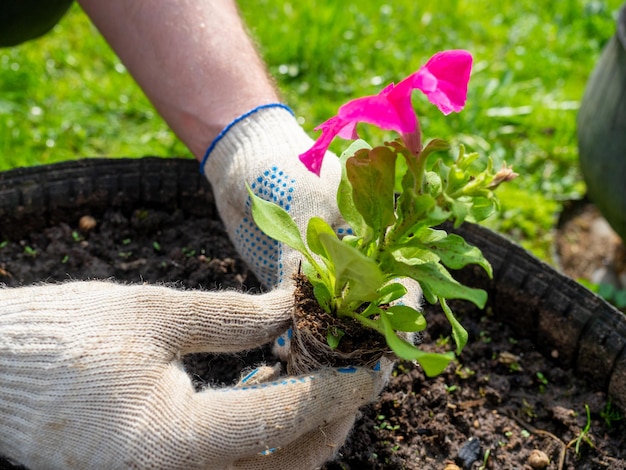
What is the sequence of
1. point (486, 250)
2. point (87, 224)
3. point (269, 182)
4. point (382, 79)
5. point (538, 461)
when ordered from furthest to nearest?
1. point (382, 79)
2. point (87, 224)
3. point (486, 250)
4. point (269, 182)
5. point (538, 461)

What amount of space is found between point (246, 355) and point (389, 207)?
0.72 metres

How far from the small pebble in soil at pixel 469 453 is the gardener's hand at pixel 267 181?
1.82ft

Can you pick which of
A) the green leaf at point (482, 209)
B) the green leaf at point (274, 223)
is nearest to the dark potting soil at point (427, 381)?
the green leaf at point (274, 223)

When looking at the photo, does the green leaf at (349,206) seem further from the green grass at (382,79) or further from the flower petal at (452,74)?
the green grass at (382,79)

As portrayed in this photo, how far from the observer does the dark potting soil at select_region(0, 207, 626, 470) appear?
5.25 feet

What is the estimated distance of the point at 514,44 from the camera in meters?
3.78

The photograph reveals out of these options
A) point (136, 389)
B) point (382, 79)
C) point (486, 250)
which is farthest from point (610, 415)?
point (382, 79)

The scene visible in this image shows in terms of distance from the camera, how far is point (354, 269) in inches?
43.5

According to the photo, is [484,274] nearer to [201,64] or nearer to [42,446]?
[201,64]

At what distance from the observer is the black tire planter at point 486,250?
1.73 m

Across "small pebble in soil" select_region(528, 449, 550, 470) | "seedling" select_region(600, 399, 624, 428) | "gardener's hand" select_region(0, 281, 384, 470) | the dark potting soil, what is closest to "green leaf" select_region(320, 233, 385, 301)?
"gardener's hand" select_region(0, 281, 384, 470)

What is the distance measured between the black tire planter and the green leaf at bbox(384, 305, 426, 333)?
2.38 feet

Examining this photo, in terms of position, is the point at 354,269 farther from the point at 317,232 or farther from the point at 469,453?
the point at 469,453

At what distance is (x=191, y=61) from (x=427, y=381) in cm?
105
